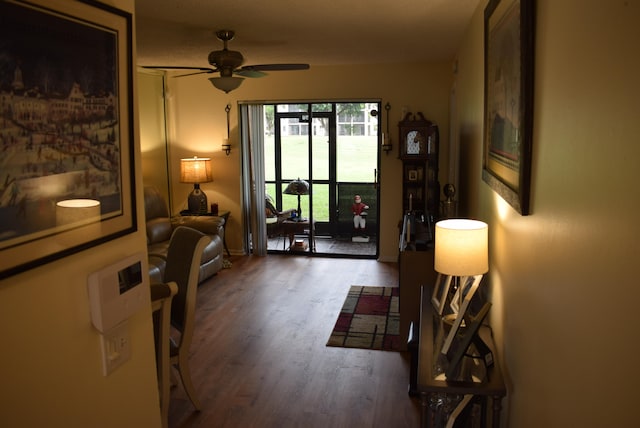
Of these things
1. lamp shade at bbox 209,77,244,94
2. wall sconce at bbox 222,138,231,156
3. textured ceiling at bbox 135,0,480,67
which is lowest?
wall sconce at bbox 222,138,231,156

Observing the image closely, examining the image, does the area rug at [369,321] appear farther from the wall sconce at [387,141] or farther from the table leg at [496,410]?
the table leg at [496,410]

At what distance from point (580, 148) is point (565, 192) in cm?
15

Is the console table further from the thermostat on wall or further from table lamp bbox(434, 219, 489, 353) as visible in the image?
the thermostat on wall

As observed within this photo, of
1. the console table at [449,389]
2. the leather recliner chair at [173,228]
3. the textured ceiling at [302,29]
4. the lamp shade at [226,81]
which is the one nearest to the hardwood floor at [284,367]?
the leather recliner chair at [173,228]

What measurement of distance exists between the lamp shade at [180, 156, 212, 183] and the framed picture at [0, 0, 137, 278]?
18.1 feet

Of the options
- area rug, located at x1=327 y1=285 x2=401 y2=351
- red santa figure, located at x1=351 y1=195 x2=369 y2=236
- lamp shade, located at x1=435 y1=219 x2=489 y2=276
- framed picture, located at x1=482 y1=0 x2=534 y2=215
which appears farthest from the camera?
red santa figure, located at x1=351 y1=195 x2=369 y2=236

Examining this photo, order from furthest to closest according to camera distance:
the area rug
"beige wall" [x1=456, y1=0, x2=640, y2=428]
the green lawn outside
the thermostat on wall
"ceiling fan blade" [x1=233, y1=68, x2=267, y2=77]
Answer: the green lawn outside
"ceiling fan blade" [x1=233, y1=68, x2=267, y2=77]
the area rug
the thermostat on wall
"beige wall" [x1=456, y1=0, x2=640, y2=428]

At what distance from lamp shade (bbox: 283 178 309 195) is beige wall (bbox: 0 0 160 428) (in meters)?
5.75

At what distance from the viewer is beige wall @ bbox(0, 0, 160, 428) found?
3.61 ft

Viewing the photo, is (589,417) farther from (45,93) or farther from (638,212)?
(45,93)

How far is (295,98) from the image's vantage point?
6.88m

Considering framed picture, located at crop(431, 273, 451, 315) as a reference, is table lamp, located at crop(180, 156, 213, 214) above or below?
above

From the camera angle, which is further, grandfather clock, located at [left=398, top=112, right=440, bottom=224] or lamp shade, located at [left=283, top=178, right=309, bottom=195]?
lamp shade, located at [left=283, top=178, right=309, bottom=195]

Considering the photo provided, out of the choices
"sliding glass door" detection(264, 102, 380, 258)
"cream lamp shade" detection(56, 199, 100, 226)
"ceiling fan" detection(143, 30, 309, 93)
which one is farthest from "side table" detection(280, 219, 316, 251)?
"cream lamp shade" detection(56, 199, 100, 226)
